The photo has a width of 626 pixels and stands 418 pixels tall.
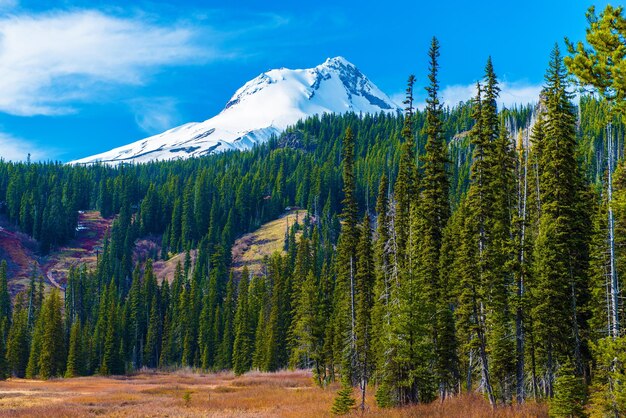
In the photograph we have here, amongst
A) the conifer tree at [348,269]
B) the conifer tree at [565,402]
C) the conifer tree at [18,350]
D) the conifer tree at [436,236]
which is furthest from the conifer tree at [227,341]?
the conifer tree at [565,402]

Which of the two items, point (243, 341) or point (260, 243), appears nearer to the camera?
point (243, 341)

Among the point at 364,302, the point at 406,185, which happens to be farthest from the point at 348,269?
the point at 406,185

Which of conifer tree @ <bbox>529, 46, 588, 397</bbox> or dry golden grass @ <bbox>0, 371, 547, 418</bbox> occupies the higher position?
conifer tree @ <bbox>529, 46, 588, 397</bbox>

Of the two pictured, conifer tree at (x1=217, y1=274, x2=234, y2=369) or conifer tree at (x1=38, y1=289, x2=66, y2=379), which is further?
conifer tree at (x1=217, y1=274, x2=234, y2=369)

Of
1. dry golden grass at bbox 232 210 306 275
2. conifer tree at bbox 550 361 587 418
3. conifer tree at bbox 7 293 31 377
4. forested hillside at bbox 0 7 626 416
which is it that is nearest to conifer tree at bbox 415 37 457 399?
forested hillside at bbox 0 7 626 416

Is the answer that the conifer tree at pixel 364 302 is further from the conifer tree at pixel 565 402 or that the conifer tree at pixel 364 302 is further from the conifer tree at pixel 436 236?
the conifer tree at pixel 565 402

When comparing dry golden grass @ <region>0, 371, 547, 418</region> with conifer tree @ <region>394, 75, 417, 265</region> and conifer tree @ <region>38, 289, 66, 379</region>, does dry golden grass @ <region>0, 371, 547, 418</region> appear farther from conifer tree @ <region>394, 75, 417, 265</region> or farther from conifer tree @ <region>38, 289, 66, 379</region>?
conifer tree @ <region>38, 289, 66, 379</region>

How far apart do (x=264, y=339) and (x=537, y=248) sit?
183ft

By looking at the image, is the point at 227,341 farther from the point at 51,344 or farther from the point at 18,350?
the point at 18,350

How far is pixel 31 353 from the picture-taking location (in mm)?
87375

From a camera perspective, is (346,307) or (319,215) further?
(319,215)

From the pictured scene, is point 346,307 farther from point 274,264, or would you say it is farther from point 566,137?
point 274,264


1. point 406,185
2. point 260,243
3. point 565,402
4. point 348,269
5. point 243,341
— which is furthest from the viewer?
point 260,243

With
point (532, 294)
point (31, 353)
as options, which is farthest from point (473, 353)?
point (31, 353)
